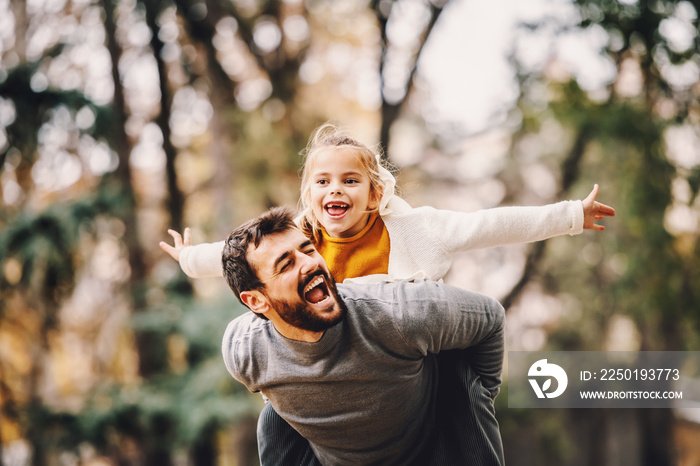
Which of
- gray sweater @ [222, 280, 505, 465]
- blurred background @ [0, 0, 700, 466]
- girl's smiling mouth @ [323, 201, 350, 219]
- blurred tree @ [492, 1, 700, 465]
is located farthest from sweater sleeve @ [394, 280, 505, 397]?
blurred tree @ [492, 1, 700, 465]

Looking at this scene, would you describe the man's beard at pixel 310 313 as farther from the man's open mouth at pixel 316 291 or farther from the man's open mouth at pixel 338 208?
the man's open mouth at pixel 338 208

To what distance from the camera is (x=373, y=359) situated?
130 centimetres

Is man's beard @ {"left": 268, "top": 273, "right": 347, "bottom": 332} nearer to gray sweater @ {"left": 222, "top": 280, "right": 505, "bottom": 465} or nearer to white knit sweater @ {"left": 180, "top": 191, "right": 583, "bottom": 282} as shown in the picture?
gray sweater @ {"left": 222, "top": 280, "right": 505, "bottom": 465}

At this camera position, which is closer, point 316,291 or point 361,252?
point 316,291

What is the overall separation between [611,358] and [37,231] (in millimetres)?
6760

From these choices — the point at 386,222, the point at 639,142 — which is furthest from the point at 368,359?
the point at 639,142

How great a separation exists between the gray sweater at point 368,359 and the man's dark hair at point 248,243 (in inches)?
5.4

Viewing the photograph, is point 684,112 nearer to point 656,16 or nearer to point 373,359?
point 656,16

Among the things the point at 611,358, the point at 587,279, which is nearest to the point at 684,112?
the point at 587,279

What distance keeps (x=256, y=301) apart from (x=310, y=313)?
130 mm

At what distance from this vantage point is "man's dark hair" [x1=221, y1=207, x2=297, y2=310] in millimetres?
1291

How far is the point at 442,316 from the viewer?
4.14 feet

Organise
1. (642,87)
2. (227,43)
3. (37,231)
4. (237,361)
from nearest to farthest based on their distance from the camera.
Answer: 1. (237,361)
2. (37,231)
3. (642,87)
4. (227,43)

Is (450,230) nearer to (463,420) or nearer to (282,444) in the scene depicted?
(463,420)
